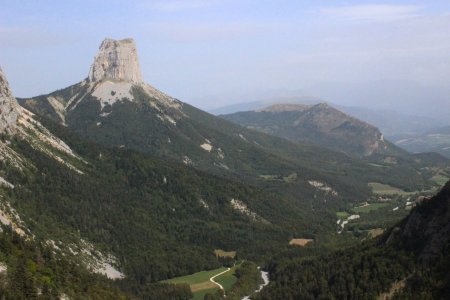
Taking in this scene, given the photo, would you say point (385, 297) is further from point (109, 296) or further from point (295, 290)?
point (109, 296)

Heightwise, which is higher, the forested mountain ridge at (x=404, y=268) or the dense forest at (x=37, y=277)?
the dense forest at (x=37, y=277)

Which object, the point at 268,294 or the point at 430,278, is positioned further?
the point at 268,294

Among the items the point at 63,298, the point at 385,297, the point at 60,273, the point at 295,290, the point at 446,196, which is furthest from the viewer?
the point at 295,290

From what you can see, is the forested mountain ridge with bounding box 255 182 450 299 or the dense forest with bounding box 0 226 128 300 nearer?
the dense forest with bounding box 0 226 128 300

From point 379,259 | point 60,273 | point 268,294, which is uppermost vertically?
point 60,273

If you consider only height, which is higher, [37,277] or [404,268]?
[37,277]

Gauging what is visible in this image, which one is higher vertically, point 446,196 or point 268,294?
point 446,196

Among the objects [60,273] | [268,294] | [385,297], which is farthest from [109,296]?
[385,297]

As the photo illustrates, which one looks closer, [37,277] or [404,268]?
→ [37,277]
